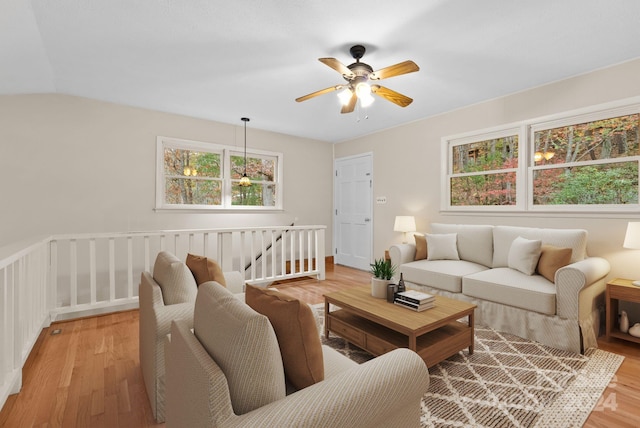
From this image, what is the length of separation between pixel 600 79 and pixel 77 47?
16.1 feet

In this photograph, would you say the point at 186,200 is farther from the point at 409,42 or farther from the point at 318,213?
the point at 409,42

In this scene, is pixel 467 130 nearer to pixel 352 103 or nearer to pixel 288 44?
pixel 352 103

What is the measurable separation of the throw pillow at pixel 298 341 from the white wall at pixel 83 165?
3938 mm

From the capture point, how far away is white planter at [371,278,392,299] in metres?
2.48

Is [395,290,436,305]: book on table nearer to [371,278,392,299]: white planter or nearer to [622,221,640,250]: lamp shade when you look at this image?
[371,278,392,299]: white planter

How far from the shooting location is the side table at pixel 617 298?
2.43m

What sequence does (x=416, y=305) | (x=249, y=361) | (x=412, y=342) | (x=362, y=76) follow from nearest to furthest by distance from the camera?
(x=249, y=361) < (x=412, y=342) < (x=416, y=305) < (x=362, y=76)

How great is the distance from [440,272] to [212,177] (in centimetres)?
365

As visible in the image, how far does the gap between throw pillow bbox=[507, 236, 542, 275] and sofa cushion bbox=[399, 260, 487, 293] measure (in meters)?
0.38

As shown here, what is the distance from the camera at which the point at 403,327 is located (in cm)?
192

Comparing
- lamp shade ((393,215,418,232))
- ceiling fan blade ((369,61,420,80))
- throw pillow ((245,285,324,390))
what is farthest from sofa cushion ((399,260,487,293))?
throw pillow ((245,285,324,390))

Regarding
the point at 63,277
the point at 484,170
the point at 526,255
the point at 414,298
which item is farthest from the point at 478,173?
the point at 63,277

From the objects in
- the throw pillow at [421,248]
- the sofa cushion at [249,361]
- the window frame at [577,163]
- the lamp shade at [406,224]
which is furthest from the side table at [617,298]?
the sofa cushion at [249,361]

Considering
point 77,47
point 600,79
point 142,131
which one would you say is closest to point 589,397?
point 600,79
